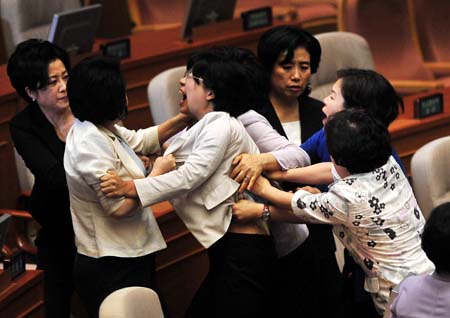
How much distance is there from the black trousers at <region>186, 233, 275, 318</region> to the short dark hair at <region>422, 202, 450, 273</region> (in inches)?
24.2

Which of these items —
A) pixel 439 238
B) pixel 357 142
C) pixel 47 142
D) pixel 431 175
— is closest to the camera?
pixel 439 238

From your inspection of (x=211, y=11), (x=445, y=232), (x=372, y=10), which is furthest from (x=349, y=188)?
→ (x=372, y=10)

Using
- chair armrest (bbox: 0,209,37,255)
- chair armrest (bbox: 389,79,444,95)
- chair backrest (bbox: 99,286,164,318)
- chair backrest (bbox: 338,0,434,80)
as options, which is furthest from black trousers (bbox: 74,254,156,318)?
chair backrest (bbox: 338,0,434,80)

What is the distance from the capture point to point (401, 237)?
99.4 inches

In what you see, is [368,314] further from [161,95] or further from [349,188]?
[161,95]

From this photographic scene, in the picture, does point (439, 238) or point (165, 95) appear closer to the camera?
point (439, 238)

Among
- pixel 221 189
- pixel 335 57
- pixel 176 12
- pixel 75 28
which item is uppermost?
pixel 75 28

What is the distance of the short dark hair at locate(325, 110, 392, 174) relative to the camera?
2477 millimetres

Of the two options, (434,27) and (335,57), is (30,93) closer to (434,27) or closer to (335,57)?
(335,57)

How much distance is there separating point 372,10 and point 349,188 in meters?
3.21

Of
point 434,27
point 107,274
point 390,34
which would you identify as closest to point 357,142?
point 107,274

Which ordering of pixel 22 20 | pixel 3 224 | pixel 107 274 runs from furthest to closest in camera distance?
pixel 22 20 < pixel 3 224 < pixel 107 274

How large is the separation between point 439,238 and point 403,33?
364 cm

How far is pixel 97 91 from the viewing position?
262 cm
